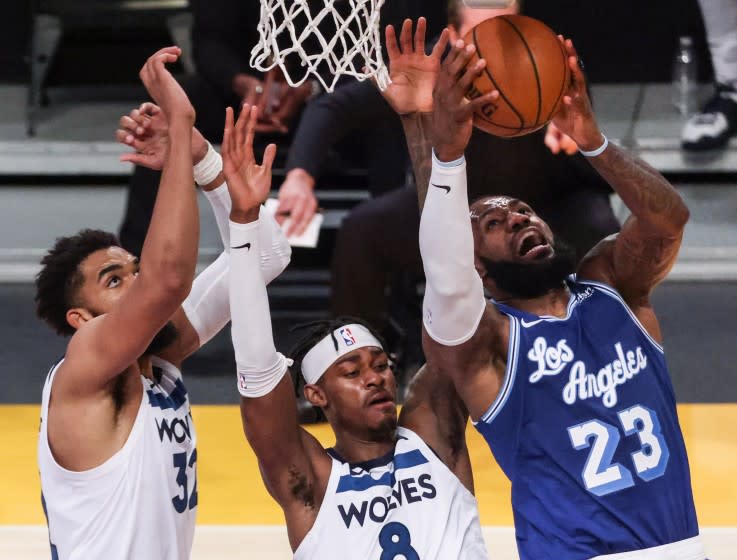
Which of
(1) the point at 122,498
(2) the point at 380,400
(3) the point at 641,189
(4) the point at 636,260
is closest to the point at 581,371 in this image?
(4) the point at 636,260

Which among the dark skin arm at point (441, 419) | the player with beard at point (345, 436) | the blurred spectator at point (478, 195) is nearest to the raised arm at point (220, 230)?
the player with beard at point (345, 436)

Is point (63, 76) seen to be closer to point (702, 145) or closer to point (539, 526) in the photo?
point (702, 145)

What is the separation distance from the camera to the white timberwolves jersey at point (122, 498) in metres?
3.41

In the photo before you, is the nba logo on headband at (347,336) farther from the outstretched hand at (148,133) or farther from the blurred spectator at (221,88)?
the blurred spectator at (221,88)

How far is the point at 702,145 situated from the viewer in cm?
826

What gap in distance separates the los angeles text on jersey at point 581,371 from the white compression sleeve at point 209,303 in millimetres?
964

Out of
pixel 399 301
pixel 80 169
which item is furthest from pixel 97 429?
pixel 80 169

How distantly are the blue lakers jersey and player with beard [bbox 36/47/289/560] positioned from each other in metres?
0.85

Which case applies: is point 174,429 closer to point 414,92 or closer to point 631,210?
point 414,92

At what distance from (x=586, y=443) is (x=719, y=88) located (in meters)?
5.18

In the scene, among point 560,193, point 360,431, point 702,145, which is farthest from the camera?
point 702,145

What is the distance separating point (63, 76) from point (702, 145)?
456cm

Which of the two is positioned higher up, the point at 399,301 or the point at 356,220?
the point at 356,220

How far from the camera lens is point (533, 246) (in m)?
3.64
